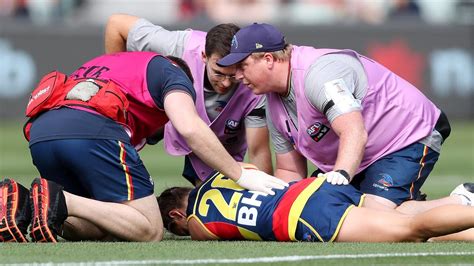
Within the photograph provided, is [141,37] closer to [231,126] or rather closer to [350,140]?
[231,126]

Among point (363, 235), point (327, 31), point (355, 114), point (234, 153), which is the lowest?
point (327, 31)

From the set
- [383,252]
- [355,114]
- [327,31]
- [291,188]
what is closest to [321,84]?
[355,114]

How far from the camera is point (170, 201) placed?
8.15m

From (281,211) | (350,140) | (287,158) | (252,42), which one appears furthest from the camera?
(287,158)

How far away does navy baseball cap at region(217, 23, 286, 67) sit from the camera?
26.5 ft

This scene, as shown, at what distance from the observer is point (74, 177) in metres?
7.72

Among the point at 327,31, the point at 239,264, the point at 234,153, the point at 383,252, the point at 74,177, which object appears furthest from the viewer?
the point at 327,31

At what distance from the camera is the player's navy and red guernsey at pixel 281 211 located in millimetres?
7266

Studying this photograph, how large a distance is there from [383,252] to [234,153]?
335cm

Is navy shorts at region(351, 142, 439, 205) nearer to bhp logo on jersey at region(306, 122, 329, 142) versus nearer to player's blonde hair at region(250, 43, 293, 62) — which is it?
bhp logo on jersey at region(306, 122, 329, 142)

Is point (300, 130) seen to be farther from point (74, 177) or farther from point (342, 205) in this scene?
point (74, 177)

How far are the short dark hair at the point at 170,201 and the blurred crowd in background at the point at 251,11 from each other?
1267 centimetres

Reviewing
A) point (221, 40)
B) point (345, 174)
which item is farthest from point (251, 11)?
point (345, 174)

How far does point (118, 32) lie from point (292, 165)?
201 centimetres
